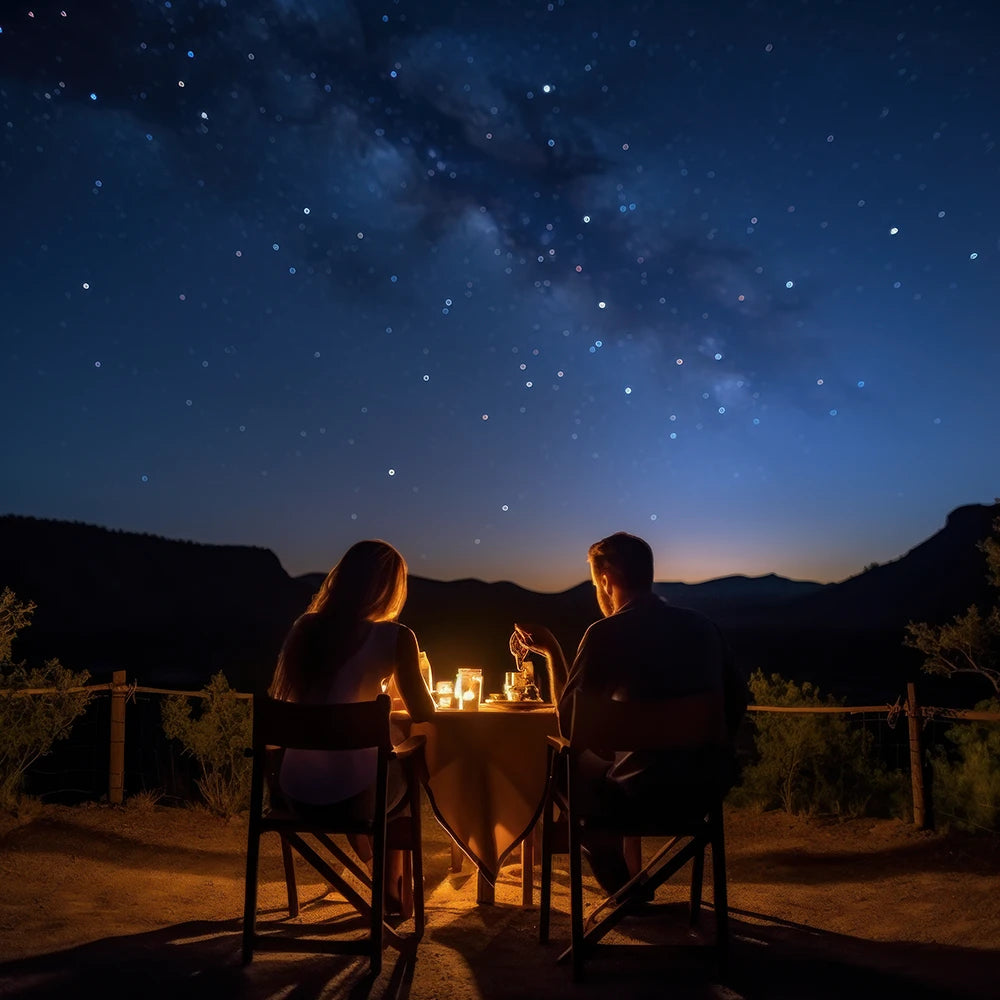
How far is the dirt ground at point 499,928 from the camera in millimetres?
2906

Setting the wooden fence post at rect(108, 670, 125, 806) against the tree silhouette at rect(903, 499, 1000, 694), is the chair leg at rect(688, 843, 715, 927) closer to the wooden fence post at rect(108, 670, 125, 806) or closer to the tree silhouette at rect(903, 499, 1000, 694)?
the tree silhouette at rect(903, 499, 1000, 694)

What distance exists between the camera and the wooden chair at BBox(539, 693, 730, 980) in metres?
2.96

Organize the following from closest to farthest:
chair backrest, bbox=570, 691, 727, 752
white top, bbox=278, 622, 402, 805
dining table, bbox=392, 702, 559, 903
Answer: chair backrest, bbox=570, 691, 727, 752, white top, bbox=278, 622, 402, 805, dining table, bbox=392, 702, 559, 903

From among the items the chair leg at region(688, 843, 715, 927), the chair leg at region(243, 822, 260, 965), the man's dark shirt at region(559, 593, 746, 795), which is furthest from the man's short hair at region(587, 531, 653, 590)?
the chair leg at region(243, 822, 260, 965)

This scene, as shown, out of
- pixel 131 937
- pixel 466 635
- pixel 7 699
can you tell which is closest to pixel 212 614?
pixel 466 635

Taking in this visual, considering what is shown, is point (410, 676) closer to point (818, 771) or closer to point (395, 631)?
point (395, 631)

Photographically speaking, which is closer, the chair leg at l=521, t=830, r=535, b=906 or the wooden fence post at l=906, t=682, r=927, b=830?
the chair leg at l=521, t=830, r=535, b=906

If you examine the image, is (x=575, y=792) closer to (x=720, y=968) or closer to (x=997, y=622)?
(x=720, y=968)

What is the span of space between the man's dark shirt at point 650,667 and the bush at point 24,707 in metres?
4.72

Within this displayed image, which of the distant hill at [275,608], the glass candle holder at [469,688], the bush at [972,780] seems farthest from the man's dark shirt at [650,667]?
the distant hill at [275,608]

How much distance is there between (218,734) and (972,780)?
5509mm

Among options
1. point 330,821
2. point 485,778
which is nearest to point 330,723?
point 330,821

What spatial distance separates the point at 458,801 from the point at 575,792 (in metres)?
0.76

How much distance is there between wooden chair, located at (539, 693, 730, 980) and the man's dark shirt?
0.05m
